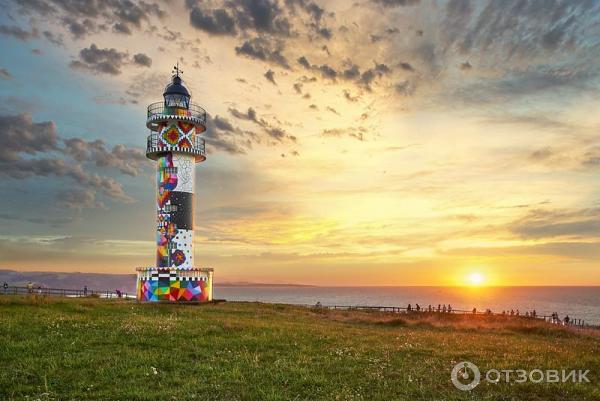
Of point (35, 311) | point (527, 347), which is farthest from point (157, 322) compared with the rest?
point (527, 347)

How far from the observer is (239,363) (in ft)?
43.5

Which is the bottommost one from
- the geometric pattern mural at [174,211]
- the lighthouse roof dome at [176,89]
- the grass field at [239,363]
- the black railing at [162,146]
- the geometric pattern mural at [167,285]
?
the grass field at [239,363]

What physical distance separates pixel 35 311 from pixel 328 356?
622 inches

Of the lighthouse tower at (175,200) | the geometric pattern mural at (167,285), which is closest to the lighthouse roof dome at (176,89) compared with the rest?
the lighthouse tower at (175,200)

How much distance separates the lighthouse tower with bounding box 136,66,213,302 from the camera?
128 feet

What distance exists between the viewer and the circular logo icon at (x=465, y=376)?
37.3ft

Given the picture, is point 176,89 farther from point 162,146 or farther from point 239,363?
point 239,363

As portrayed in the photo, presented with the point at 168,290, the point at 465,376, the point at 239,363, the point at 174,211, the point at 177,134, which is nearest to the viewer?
the point at 465,376

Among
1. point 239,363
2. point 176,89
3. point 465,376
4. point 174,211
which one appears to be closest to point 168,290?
point 174,211

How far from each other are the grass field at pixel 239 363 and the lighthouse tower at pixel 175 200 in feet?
59.1

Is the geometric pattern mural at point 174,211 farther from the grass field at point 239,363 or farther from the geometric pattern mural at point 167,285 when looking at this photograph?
the grass field at point 239,363

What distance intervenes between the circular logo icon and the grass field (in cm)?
23

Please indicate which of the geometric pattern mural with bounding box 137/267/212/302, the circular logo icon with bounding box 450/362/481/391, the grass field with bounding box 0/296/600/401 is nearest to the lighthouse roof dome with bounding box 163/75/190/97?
the geometric pattern mural with bounding box 137/267/212/302

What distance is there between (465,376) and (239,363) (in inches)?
245
